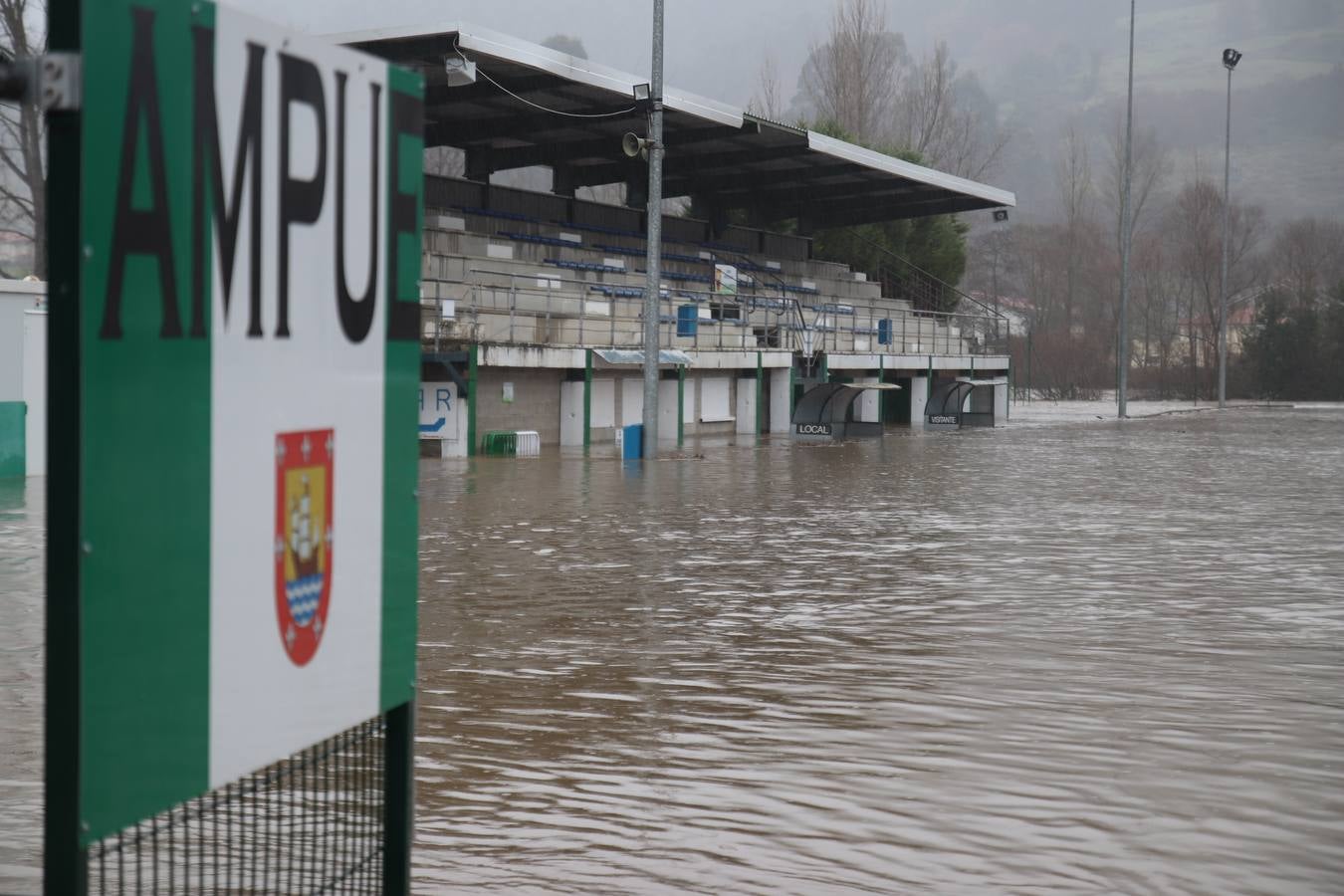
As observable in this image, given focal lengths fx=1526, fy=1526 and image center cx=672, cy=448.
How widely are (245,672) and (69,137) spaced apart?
1.02 m

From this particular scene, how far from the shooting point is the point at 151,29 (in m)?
2.51

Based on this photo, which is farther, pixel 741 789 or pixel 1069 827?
pixel 741 789

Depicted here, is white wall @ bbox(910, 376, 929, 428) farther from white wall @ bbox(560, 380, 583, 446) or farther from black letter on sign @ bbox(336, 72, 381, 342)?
black letter on sign @ bbox(336, 72, 381, 342)

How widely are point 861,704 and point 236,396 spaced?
193 inches

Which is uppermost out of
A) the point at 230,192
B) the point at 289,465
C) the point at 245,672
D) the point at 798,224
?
the point at 798,224

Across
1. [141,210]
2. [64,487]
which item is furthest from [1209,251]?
[64,487]

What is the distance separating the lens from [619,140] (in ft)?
133

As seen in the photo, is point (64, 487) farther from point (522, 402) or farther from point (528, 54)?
point (528, 54)

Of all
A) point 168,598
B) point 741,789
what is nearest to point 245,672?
point 168,598

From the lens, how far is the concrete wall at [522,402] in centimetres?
2792

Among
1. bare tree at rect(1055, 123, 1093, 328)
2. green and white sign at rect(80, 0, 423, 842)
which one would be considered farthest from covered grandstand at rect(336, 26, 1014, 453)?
bare tree at rect(1055, 123, 1093, 328)

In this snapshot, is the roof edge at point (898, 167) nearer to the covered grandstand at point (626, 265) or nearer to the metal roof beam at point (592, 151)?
the covered grandstand at point (626, 265)

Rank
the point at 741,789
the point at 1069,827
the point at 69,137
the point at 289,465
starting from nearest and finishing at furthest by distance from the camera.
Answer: the point at 69,137 → the point at 289,465 → the point at 1069,827 → the point at 741,789

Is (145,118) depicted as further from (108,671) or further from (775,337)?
(775,337)
